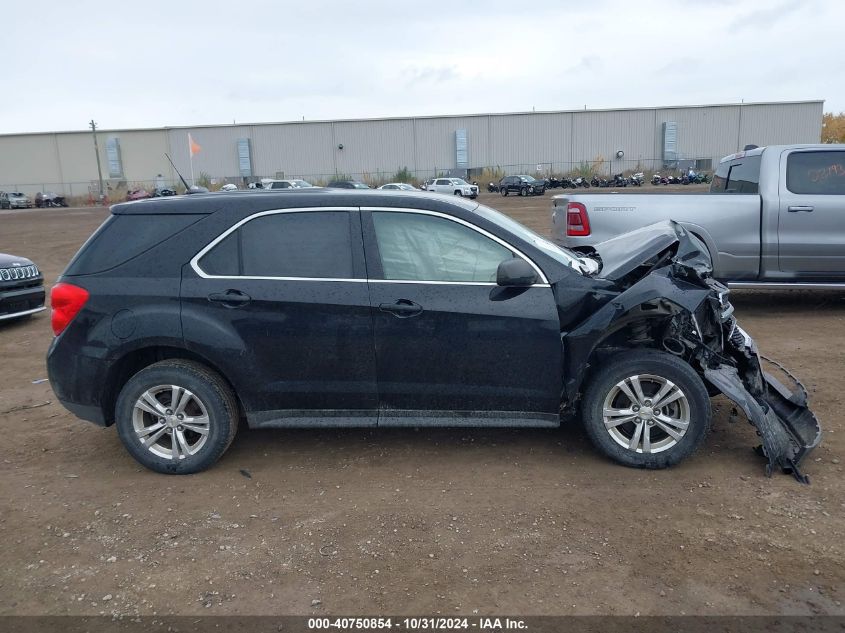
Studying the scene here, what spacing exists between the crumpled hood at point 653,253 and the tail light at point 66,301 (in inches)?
132

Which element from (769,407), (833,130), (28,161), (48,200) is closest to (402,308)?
(769,407)

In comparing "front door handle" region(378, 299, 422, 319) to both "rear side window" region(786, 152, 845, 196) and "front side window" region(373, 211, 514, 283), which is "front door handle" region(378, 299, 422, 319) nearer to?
"front side window" region(373, 211, 514, 283)

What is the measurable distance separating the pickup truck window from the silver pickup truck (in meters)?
0.13

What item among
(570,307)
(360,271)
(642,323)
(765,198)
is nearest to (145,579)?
(360,271)

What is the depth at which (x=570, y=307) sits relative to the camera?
169 inches

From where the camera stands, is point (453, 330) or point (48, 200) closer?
point (453, 330)

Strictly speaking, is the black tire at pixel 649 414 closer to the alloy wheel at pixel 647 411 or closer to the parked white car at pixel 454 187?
the alloy wheel at pixel 647 411

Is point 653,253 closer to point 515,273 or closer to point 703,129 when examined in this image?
point 515,273

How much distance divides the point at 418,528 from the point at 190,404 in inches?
69.0

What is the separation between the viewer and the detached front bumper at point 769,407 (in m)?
4.16

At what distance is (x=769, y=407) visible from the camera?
173 inches

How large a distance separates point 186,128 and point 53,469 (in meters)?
67.8

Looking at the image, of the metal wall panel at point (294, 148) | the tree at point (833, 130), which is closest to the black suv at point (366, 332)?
the metal wall panel at point (294, 148)

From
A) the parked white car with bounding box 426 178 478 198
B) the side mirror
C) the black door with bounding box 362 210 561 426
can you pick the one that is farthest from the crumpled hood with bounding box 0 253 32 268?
the parked white car with bounding box 426 178 478 198
